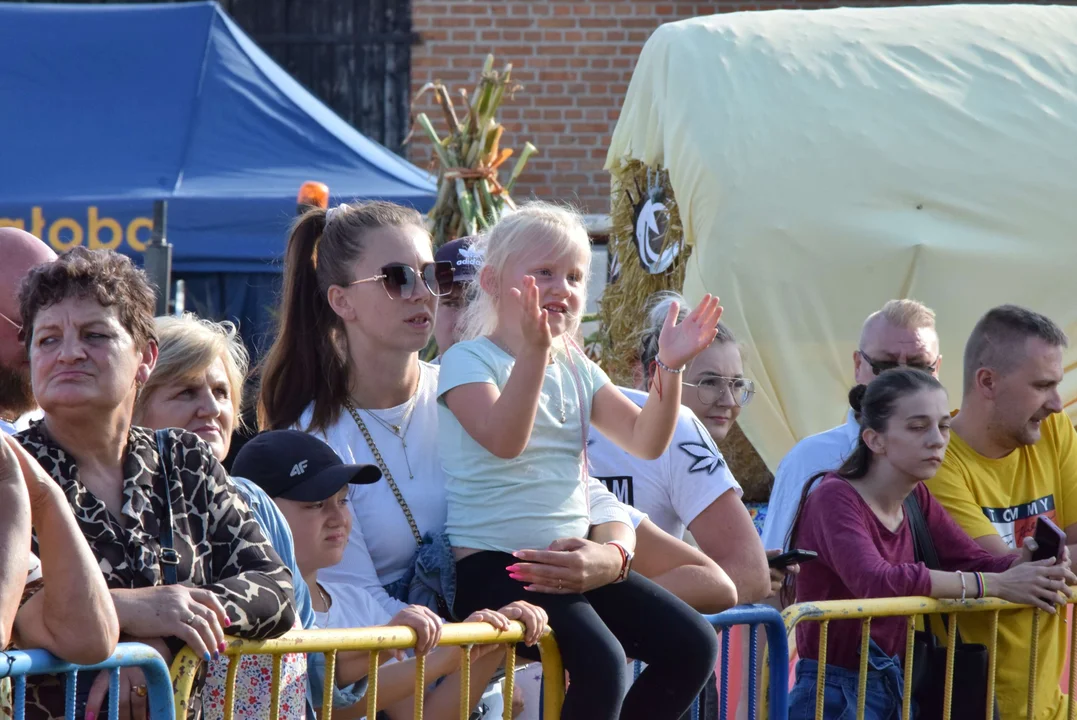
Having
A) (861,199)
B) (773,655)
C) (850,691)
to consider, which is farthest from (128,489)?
(861,199)

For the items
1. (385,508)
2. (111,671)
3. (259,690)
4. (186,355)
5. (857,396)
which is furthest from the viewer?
(857,396)

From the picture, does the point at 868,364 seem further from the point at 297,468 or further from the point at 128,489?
the point at 128,489

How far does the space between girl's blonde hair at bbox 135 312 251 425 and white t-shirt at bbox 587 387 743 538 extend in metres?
0.92

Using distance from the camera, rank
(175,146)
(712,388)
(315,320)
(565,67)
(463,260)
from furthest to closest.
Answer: (565,67)
(175,146)
(712,388)
(463,260)
(315,320)

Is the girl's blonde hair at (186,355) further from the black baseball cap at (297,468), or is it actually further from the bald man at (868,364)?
the bald man at (868,364)

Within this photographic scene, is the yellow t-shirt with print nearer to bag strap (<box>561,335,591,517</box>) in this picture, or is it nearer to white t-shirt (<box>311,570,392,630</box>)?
bag strap (<box>561,335,591,517</box>)

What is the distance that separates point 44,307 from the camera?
94.3 inches

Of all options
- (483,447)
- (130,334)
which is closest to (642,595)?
(483,447)

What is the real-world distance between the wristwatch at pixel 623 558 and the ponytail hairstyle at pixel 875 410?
1144 millimetres

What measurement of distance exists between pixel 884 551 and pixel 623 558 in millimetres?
1273

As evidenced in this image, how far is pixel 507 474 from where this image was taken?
2.84 metres

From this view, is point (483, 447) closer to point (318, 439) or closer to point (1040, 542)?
point (318, 439)

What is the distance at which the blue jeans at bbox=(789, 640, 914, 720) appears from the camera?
3629 millimetres

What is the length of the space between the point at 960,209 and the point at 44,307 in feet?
13.4
